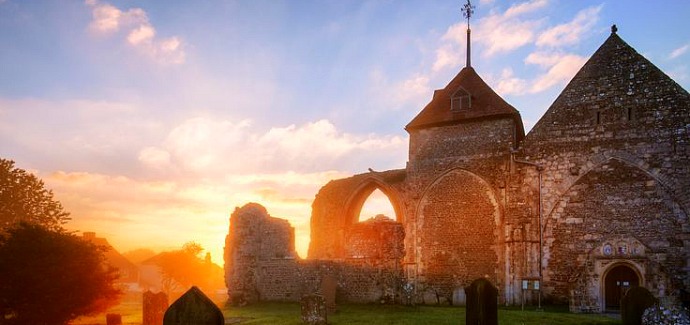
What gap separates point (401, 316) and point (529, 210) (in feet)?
25.4

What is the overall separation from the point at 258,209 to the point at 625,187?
15.6 m

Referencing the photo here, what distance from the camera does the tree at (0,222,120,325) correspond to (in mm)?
16734

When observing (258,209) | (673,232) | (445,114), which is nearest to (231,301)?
(258,209)

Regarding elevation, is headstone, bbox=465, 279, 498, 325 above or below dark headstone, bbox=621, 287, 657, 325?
above

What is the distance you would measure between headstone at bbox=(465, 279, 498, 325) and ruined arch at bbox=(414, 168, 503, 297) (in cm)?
1452

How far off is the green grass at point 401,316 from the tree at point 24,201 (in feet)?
61.0

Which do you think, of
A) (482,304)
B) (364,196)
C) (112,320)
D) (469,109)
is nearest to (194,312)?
(482,304)

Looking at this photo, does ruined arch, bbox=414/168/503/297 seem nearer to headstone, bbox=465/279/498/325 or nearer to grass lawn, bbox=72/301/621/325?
grass lawn, bbox=72/301/621/325

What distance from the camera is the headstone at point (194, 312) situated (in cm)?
451

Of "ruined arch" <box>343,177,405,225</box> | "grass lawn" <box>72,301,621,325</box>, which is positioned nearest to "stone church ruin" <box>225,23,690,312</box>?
"ruined arch" <box>343,177,405,225</box>

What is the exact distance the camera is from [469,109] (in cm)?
2303

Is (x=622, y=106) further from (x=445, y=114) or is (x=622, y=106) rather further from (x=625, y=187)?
(x=445, y=114)

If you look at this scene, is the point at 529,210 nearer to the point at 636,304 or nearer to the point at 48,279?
the point at 636,304

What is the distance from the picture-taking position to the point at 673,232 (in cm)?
1742
